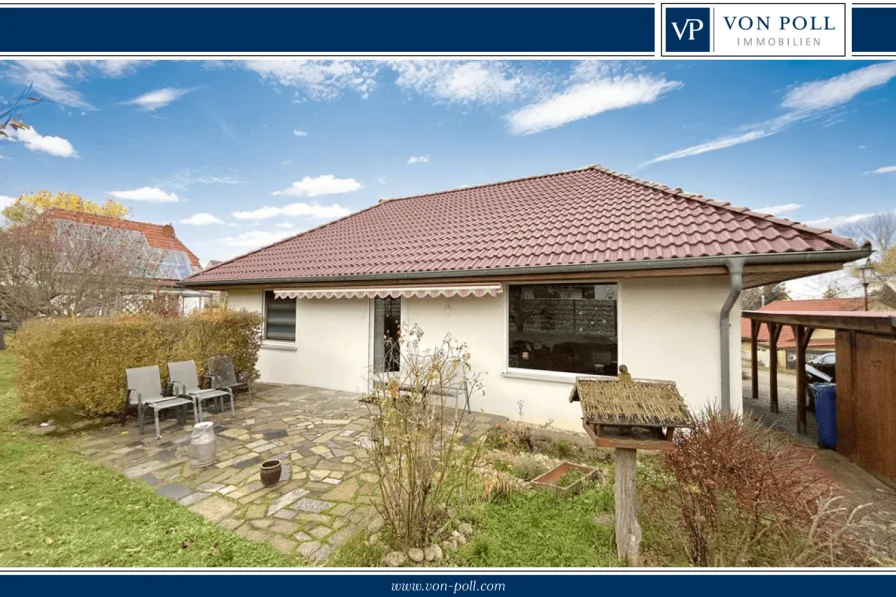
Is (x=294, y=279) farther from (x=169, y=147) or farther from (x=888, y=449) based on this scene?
(x=888, y=449)

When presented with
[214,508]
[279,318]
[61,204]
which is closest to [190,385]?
[279,318]

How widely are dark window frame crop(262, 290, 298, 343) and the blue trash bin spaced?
57.1ft

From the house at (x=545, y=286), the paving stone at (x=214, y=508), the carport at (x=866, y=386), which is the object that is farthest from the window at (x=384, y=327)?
the carport at (x=866, y=386)

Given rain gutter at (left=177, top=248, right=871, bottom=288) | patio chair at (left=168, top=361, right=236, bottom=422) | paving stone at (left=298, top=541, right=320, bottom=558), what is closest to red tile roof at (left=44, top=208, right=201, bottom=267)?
patio chair at (left=168, top=361, right=236, bottom=422)

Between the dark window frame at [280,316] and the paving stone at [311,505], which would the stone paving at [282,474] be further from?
the dark window frame at [280,316]

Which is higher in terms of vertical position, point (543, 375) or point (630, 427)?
point (630, 427)

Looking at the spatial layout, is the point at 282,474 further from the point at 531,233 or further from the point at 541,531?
the point at 531,233

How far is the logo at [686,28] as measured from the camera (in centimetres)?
475

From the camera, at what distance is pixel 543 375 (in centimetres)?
1050

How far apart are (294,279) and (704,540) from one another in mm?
13702

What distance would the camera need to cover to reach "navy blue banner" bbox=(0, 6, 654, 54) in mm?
4844

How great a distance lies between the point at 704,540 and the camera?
447 cm

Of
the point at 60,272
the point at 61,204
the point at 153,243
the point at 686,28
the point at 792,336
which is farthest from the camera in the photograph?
the point at 61,204

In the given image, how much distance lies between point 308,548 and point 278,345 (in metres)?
12.0
